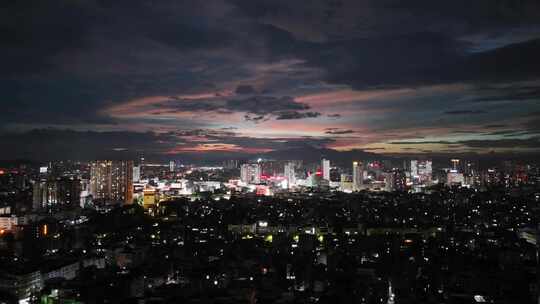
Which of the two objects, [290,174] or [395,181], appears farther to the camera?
[290,174]

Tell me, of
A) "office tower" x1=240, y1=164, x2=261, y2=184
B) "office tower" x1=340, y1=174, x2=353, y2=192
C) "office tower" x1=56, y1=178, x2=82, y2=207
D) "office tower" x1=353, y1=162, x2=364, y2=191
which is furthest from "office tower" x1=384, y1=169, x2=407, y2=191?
"office tower" x1=56, y1=178, x2=82, y2=207

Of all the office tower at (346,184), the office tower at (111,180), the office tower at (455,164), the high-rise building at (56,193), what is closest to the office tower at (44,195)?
the high-rise building at (56,193)

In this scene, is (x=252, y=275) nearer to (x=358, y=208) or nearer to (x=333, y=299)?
(x=333, y=299)

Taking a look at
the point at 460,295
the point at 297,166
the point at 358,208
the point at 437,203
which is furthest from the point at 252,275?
the point at 297,166

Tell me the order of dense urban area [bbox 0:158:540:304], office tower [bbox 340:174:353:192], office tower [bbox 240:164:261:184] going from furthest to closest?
office tower [bbox 240:164:261:184]
office tower [bbox 340:174:353:192]
dense urban area [bbox 0:158:540:304]

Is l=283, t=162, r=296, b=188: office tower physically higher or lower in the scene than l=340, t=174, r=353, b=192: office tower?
higher

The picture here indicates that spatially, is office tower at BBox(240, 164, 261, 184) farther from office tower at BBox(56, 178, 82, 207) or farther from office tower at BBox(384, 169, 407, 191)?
office tower at BBox(56, 178, 82, 207)

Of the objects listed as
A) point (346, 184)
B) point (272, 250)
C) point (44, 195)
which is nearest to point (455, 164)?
point (346, 184)

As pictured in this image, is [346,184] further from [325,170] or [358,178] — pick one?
[325,170]
